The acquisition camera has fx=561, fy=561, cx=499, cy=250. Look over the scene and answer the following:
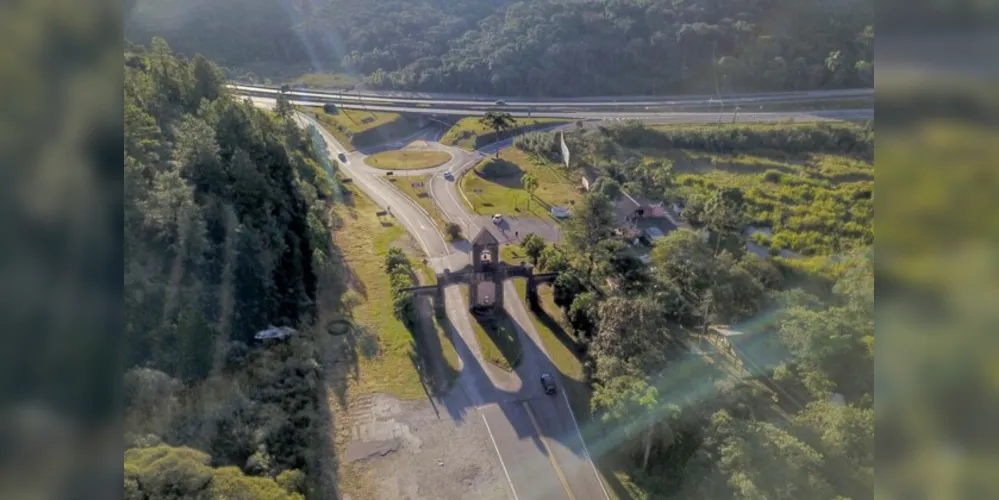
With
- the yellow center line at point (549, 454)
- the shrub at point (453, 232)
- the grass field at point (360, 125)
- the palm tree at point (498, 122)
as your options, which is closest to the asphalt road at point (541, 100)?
the grass field at point (360, 125)

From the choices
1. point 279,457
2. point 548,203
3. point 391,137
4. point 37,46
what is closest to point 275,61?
point 391,137

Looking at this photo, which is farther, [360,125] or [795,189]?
[360,125]

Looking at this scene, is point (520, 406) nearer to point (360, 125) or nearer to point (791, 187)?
point (791, 187)

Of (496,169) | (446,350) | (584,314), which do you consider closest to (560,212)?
(496,169)

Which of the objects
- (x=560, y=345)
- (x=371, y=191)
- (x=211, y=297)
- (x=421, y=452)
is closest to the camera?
(x=421, y=452)

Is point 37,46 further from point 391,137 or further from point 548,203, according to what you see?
point 391,137

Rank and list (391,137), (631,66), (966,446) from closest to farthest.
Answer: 1. (966,446)
2. (391,137)
3. (631,66)
